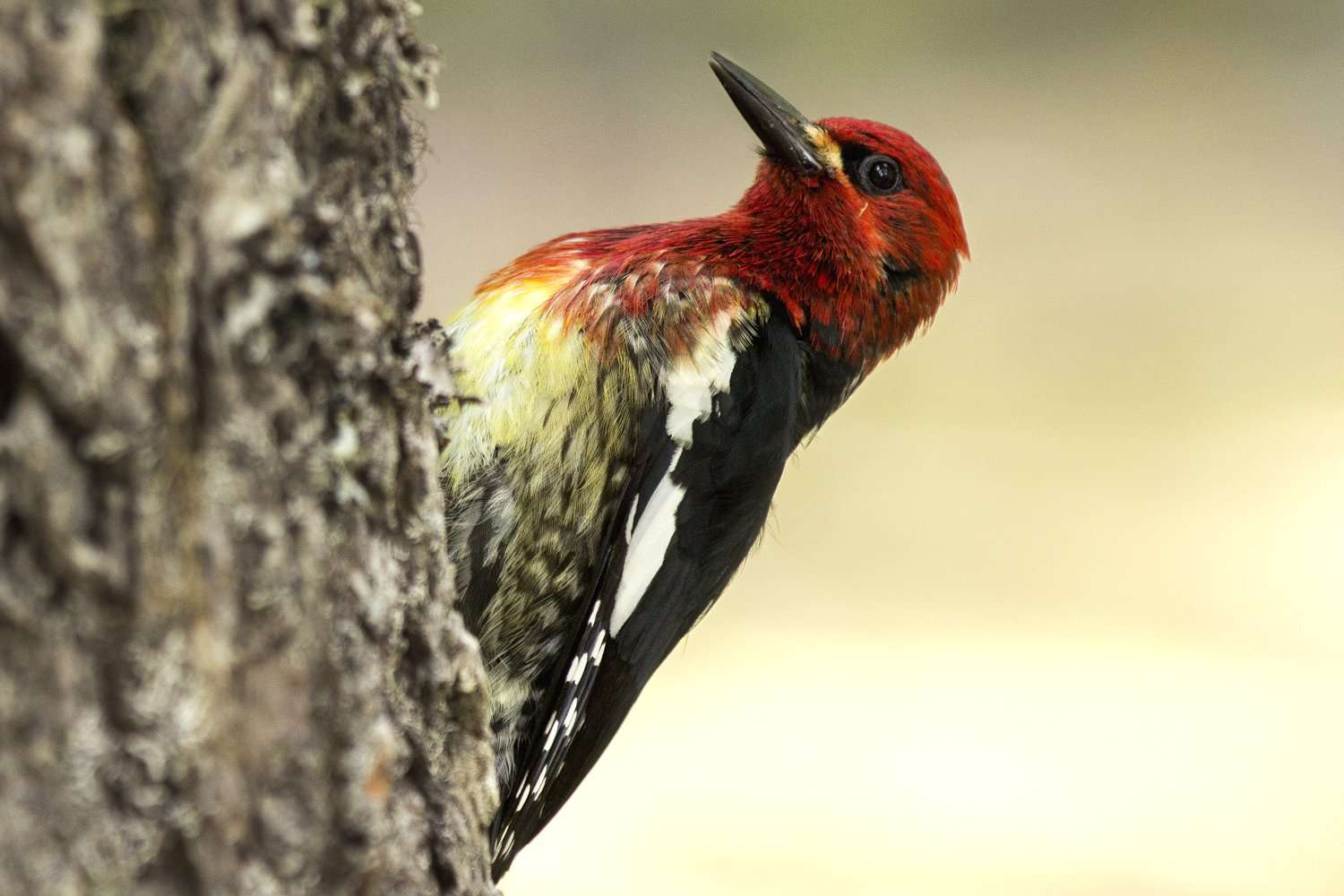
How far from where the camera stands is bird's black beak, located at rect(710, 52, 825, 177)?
7.22 ft

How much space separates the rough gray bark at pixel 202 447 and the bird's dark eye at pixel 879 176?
1324mm

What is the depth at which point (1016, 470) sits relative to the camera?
604cm

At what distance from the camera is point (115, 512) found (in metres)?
0.79

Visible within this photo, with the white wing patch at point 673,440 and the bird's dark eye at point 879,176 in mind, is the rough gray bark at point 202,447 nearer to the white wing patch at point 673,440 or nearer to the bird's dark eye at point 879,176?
the white wing patch at point 673,440

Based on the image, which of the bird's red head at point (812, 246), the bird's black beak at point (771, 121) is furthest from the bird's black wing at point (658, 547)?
the bird's black beak at point (771, 121)

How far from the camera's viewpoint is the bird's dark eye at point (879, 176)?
2.26 meters

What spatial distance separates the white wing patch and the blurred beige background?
1.83 ft

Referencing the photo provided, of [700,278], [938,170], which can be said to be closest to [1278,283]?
[938,170]

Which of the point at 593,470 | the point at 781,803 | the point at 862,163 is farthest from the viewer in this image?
the point at 781,803

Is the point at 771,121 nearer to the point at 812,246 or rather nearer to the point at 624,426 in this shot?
the point at 812,246

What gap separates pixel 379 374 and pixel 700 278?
3.35 feet

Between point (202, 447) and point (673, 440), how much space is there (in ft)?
3.85

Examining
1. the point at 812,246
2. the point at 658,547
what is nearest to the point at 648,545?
the point at 658,547

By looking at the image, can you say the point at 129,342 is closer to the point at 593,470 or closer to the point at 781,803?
the point at 593,470
